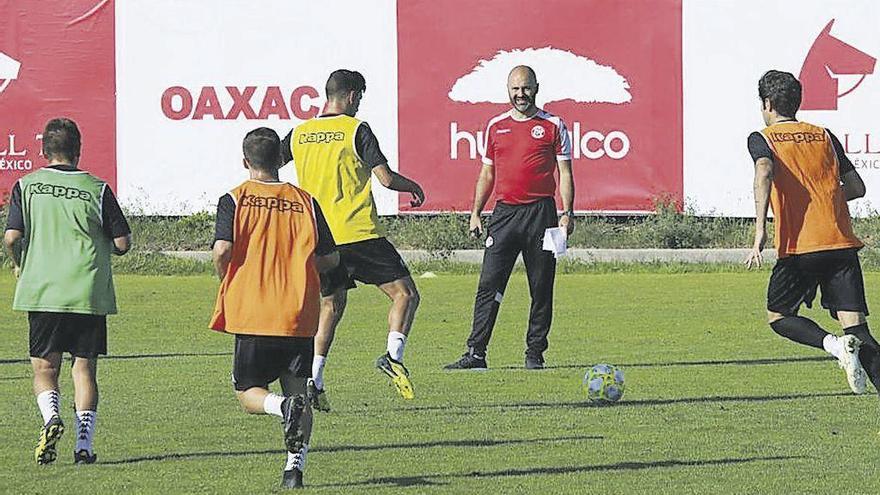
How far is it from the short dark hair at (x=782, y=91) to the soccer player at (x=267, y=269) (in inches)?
112

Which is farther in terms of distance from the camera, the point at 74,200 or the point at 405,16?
the point at 405,16

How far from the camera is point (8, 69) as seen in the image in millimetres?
26656

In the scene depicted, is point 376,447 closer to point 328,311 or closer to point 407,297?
point 328,311

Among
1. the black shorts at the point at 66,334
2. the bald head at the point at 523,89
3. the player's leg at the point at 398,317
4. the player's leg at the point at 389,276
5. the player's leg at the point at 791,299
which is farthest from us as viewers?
the bald head at the point at 523,89

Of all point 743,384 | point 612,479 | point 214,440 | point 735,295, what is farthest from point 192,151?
point 612,479

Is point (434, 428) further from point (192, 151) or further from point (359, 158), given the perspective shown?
point (192, 151)

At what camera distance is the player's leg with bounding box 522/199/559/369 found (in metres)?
13.6

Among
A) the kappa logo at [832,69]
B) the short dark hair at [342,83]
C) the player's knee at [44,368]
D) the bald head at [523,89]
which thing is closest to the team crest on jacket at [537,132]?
the bald head at [523,89]

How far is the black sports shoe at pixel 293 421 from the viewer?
7.91 metres

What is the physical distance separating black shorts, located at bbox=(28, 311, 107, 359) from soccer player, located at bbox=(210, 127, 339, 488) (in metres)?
1.00

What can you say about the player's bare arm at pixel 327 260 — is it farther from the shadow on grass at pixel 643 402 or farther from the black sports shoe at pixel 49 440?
the shadow on grass at pixel 643 402

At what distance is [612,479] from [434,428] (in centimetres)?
197

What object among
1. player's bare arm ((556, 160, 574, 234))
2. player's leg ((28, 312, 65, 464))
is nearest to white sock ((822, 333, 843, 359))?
player's bare arm ((556, 160, 574, 234))

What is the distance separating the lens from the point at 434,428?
33.6ft
